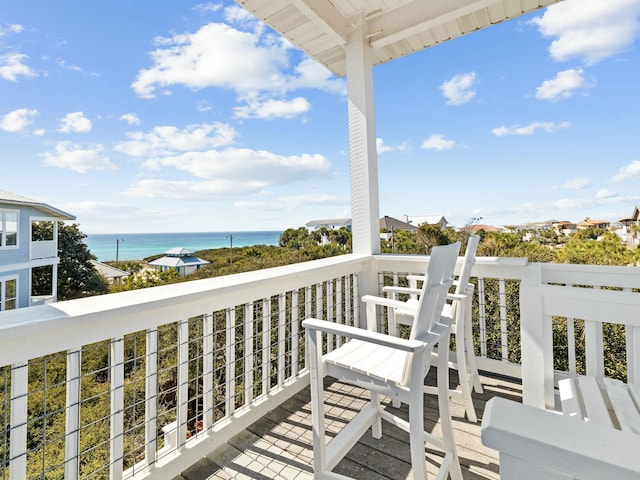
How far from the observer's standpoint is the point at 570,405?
0.99 m

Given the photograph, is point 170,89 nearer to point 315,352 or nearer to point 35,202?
point 35,202

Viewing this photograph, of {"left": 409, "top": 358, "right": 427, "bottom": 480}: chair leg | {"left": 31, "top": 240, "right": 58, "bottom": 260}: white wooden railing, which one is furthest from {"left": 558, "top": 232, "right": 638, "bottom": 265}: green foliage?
{"left": 31, "top": 240, "right": 58, "bottom": 260}: white wooden railing

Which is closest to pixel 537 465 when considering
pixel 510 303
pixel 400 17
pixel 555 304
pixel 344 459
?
pixel 555 304

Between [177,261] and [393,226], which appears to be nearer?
[177,261]

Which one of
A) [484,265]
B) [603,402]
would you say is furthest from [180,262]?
[603,402]

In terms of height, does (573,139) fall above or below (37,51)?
below

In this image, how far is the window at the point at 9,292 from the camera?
2.50 metres

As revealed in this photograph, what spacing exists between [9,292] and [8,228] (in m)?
0.55

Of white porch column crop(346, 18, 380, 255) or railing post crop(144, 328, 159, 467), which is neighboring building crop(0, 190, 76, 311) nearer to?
railing post crop(144, 328, 159, 467)

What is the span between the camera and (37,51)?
6.04 metres

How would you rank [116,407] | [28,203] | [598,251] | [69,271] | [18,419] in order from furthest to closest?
[598,251], [69,271], [28,203], [116,407], [18,419]

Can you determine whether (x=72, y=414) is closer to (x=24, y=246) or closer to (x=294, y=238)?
(x=24, y=246)

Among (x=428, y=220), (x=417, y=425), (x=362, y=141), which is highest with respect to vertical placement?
(x=362, y=141)

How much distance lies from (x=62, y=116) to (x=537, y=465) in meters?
10.1
